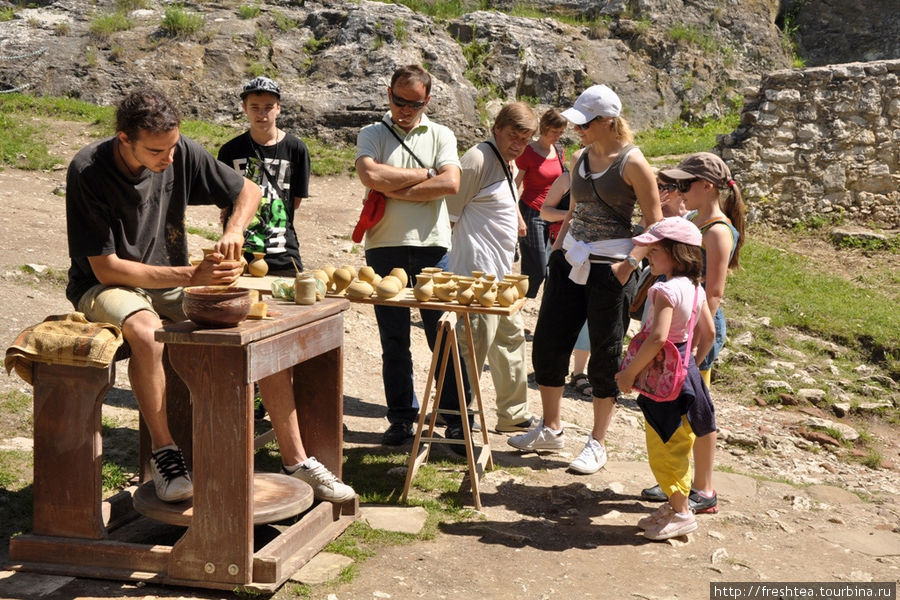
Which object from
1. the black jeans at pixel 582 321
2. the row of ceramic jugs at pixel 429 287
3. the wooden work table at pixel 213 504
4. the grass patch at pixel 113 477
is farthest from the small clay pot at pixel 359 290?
the grass patch at pixel 113 477

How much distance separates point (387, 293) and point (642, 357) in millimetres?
1199

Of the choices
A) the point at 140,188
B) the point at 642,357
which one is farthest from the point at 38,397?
the point at 642,357

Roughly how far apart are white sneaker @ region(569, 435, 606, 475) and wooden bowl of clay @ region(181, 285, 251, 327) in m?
2.31

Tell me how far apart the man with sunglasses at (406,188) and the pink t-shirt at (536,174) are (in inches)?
72.3

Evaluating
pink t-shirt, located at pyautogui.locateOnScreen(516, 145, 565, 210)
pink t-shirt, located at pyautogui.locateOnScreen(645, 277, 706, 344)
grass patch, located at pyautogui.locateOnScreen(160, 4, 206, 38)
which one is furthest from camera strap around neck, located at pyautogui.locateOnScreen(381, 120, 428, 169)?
grass patch, located at pyautogui.locateOnScreen(160, 4, 206, 38)

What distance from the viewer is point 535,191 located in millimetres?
6945

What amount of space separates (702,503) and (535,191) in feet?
10.3

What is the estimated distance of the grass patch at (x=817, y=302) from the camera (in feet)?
27.1

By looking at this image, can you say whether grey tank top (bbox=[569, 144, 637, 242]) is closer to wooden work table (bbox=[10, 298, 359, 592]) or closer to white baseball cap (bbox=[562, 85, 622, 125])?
white baseball cap (bbox=[562, 85, 622, 125])

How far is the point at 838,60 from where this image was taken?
20.5 metres

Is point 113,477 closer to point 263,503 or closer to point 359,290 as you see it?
point 263,503

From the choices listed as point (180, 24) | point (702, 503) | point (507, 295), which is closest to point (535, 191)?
point (507, 295)

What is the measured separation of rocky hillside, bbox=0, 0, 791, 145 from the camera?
13.9 meters

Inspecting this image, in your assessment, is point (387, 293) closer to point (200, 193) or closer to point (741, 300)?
point (200, 193)
